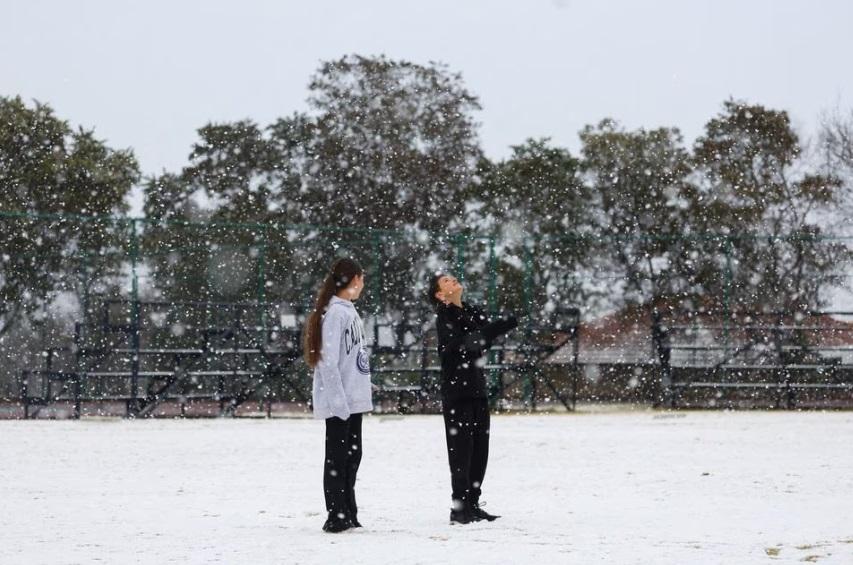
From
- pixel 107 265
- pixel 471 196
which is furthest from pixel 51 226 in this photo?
pixel 471 196

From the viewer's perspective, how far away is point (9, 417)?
20453mm

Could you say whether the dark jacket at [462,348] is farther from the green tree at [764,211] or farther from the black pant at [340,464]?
the green tree at [764,211]

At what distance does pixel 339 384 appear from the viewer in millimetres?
7453

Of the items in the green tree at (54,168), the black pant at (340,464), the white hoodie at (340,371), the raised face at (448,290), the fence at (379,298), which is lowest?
the black pant at (340,464)

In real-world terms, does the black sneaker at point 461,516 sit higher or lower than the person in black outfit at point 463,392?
lower

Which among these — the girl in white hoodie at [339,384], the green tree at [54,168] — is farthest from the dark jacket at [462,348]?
the green tree at [54,168]

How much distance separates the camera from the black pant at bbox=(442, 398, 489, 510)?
306 inches

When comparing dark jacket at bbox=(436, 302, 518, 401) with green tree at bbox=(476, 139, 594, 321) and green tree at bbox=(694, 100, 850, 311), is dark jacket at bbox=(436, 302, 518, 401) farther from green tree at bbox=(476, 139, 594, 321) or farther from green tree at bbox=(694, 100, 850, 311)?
green tree at bbox=(476, 139, 594, 321)

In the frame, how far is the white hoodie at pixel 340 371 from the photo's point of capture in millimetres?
7457

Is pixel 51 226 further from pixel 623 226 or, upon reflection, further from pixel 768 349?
pixel 623 226

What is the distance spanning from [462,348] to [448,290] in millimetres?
325

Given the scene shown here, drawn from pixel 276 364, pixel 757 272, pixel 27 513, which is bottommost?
pixel 27 513

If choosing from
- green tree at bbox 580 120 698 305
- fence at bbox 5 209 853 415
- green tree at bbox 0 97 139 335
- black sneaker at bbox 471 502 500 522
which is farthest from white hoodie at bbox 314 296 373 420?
green tree at bbox 580 120 698 305

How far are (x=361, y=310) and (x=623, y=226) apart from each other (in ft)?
47.6
